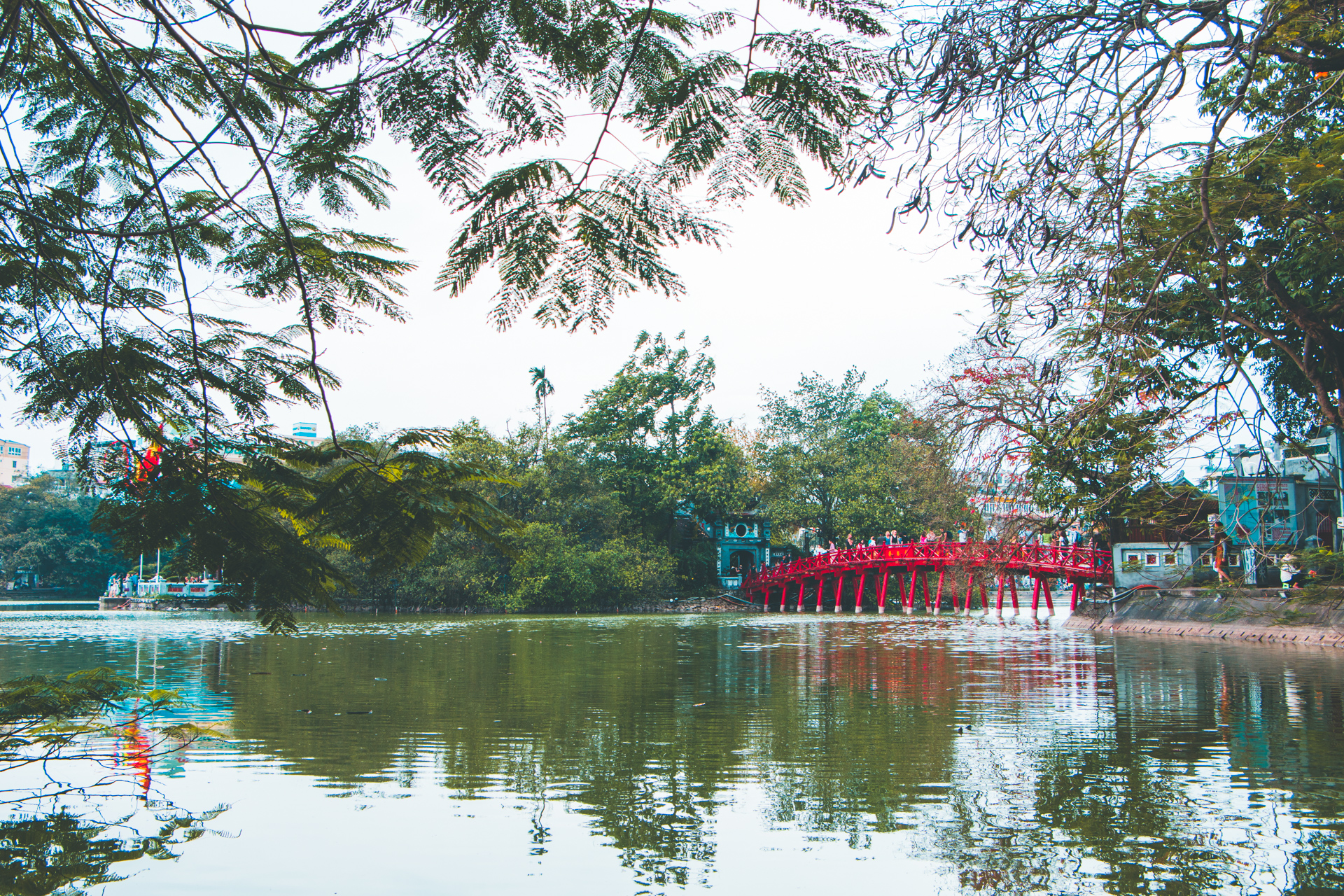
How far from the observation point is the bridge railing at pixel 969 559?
22.5m

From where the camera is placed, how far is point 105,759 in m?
5.25

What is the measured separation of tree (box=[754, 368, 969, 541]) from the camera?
38.9 meters

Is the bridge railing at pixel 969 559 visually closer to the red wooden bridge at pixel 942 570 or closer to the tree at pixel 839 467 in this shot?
the red wooden bridge at pixel 942 570

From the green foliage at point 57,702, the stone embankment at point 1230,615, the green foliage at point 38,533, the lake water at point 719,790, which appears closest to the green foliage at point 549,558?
the green foliage at point 38,533

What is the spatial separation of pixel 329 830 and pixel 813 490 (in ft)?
123

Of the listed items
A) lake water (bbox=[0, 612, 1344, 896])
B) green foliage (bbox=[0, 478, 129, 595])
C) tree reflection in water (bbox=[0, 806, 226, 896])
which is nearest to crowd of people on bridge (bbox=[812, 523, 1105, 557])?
lake water (bbox=[0, 612, 1344, 896])

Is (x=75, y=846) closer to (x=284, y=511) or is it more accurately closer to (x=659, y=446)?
(x=284, y=511)

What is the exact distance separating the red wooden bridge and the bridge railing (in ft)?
0.08

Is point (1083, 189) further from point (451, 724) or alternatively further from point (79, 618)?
point (79, 618)

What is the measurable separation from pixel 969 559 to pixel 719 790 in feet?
63.8

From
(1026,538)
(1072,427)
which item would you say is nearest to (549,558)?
(1026,538)

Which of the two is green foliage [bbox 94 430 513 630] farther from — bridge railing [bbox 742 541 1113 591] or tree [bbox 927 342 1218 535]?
bridge railing [bbox 742 541 1113 591]

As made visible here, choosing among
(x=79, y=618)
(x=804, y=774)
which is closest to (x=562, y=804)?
(x=804, y=774)

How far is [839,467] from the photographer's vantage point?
40.0m
